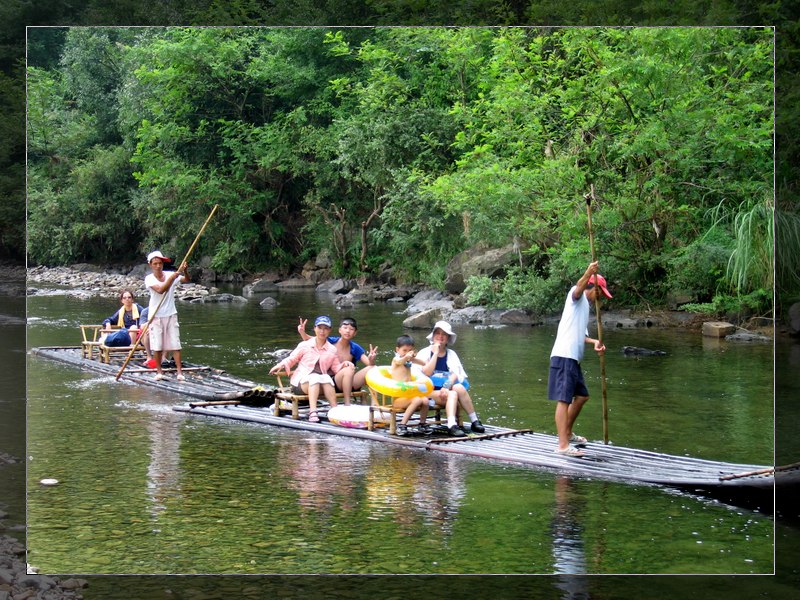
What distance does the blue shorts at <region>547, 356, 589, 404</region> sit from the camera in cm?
681

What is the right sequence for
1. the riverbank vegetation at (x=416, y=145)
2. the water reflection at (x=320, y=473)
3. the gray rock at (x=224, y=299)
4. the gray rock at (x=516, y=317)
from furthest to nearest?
1. the gray rock at (x=516, y=317)
2. the gray rock at (x=224, y=299)
3. the riverbank vegetation at (x=416, y=145)
4. the water reflection at (x=320, y=473)

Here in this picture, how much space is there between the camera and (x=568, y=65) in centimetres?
682

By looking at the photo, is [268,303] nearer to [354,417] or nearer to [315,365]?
[315,365]

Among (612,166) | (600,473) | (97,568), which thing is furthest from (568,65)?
(97,568)

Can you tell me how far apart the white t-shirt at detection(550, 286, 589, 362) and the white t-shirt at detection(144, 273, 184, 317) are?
2.35 metres

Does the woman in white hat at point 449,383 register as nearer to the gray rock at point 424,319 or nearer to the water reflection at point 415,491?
the gray rock at point 424,319

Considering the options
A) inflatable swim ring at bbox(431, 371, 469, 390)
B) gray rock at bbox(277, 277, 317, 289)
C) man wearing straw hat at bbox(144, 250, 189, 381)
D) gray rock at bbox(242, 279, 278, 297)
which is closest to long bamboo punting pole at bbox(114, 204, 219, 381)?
man wearing straw hat at bbox(144, 250, 189, 381)

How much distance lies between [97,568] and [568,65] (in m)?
3.77

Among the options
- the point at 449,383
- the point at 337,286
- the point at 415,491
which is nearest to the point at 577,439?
the point at 449,383

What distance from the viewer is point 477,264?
26.6 ft

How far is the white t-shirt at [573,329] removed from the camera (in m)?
6.65

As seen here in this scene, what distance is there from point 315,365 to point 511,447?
1502 millimetres

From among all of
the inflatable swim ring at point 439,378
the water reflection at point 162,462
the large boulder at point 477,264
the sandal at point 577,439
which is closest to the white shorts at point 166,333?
the water reflection at point 162,462

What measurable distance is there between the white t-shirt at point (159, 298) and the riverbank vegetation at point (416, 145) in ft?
1.16
